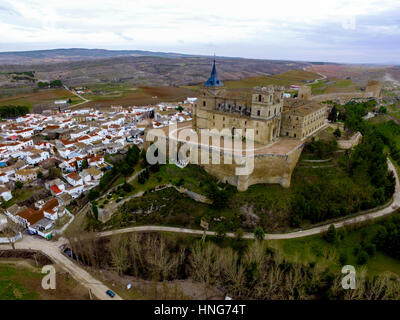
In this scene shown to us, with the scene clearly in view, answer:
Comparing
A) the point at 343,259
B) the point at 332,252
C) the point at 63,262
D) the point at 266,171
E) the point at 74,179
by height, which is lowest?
the point at 63,262

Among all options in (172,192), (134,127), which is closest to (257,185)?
(172,192)

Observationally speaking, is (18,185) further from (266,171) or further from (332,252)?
(332,252)

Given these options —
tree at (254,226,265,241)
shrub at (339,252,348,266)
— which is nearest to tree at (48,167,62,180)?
tree at (254,226,265,241)

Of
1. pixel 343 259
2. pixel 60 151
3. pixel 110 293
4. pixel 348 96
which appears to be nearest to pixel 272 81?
pixel 348 96

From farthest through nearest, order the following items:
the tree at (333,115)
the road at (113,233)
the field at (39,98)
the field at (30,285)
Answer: the field at (39,98)
the tree at (333,115)
the road at (113,233)
the field at (30,285)

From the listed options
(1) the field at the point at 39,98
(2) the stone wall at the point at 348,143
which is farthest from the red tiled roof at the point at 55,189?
(1) the field at the point at 39,98

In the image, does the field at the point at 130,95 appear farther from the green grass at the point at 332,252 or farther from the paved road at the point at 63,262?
the green grass at the point at 332,252

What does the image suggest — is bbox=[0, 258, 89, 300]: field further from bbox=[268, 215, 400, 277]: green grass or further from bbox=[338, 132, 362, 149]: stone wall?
bbox=[338, 132, 362, 149]: stone wall

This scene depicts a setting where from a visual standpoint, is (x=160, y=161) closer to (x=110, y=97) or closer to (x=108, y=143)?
(x=108, y=143)
